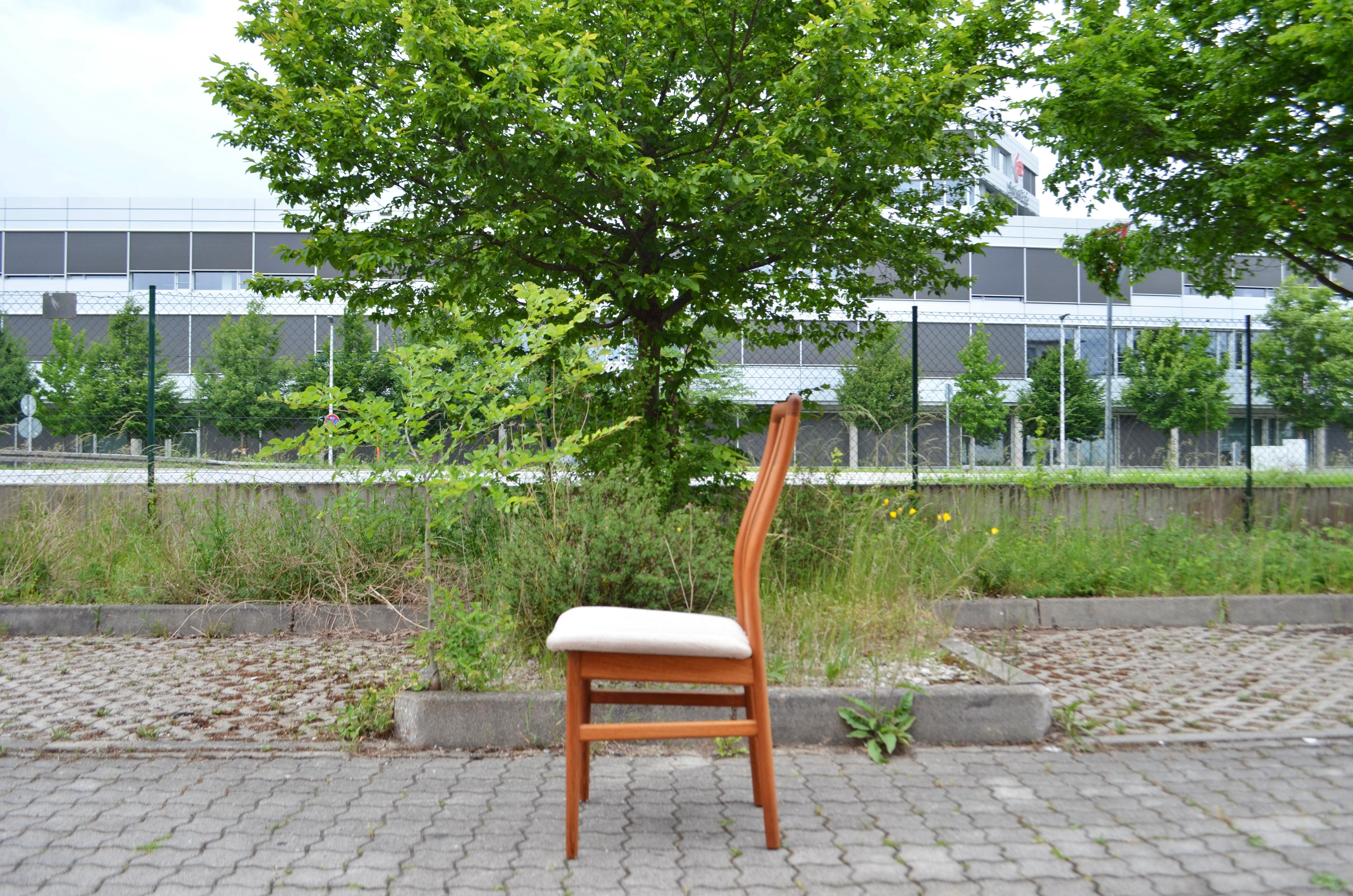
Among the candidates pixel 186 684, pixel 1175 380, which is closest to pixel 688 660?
pixel 186 684

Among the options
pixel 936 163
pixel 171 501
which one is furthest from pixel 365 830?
pixel 936 163

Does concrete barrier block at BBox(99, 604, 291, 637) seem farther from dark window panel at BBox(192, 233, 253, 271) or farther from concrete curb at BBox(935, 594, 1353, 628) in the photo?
dark window panel at BBox(192, 233, 253, 271)

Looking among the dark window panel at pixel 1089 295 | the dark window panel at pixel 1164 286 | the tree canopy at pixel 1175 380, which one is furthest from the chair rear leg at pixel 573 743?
the dark window panel at pixel 1164 286

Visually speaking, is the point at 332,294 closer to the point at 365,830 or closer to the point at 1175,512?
the point at 365,830

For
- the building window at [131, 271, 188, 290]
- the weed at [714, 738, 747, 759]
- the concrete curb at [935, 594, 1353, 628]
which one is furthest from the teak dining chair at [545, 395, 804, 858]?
the building window at [131, 271, 188, 290]

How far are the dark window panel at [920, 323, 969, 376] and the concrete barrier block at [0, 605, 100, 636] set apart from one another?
686cm

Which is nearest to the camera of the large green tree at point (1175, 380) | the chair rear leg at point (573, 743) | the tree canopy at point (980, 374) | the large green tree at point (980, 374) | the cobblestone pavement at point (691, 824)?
the cobblestone pavement at point (691, 824)

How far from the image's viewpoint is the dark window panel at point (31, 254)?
39.7m

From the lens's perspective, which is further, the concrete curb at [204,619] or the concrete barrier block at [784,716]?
the concrete curb at [204,619]

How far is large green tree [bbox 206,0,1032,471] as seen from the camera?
5207 mm

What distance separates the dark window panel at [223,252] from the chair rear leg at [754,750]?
137 ft

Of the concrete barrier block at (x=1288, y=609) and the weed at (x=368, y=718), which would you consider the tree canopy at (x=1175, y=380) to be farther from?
the weed at (x=368, y=718)

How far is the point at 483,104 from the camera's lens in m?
4.93

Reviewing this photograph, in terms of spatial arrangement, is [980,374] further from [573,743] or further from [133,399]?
[573,743]
